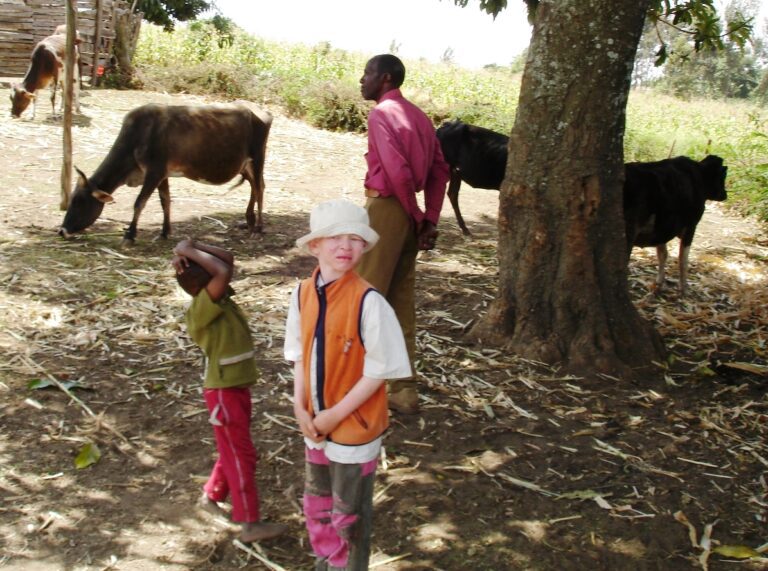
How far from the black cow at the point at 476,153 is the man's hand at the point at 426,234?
4.80m

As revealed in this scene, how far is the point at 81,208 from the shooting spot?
9125 millimetres

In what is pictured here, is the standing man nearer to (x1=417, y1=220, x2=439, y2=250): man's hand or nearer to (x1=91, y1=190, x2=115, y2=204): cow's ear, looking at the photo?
(x1=417, y1=220, x2=439, y2=250): man's hand

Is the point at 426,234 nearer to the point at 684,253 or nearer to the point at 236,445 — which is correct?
the point at 236,445

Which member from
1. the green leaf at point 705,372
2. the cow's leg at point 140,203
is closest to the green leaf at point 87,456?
the green leaf at point 705,372

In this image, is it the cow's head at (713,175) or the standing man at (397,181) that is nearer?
the standing man at (397,181)

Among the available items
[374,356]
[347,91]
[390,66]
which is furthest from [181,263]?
[347,91]

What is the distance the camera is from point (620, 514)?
14.3 ft

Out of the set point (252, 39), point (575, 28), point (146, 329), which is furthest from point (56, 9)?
point (575, 28)

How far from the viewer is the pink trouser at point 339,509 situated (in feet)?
10.7

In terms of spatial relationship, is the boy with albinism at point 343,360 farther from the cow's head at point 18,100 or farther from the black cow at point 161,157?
the cow's head at point 18,100

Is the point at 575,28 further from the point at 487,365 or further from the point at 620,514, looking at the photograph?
the point at 620,514

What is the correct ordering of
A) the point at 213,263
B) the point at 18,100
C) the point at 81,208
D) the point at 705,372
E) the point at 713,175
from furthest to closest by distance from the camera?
the point at 18,100, the point at 81,208, the point at 713,175, the point at 705,372, the point at 213,263

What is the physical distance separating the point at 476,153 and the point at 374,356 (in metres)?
7.24

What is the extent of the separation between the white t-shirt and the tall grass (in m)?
11.0
